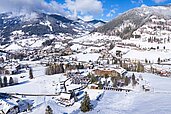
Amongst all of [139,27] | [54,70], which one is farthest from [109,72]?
[139,27]

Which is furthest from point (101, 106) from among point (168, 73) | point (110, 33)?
point (110, 33)

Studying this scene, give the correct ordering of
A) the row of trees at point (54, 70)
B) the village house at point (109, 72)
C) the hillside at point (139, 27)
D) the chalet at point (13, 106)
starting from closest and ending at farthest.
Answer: the chalet at point (13, 106) < the village house at point (109, 72) < the row of trees at point (54, 70) < the hillside at point (139, 27)

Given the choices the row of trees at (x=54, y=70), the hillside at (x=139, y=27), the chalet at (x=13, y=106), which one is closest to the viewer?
the chalet at (x=13, y=106)

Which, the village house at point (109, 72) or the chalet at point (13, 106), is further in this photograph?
the village house at point (109, 72)

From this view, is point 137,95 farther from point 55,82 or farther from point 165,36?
point 165,36

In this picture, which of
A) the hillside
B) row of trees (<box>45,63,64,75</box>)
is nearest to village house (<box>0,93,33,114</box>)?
row of trees (<box>45,63,64,75</box>)

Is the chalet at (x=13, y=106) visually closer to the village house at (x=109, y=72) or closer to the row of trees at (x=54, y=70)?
the village house at (x=109, y=72)

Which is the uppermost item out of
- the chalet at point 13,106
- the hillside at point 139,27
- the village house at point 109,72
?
the hillside at point 139,27

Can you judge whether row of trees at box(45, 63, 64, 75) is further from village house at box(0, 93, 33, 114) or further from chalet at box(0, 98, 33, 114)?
chalet at box(0, 98, 33, 114)

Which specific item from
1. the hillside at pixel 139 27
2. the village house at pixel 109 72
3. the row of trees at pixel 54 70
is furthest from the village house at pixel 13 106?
the hillside at pixel 139 27

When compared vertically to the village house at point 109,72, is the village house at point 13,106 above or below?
below

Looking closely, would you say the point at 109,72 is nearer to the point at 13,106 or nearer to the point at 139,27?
the point at 13,106
